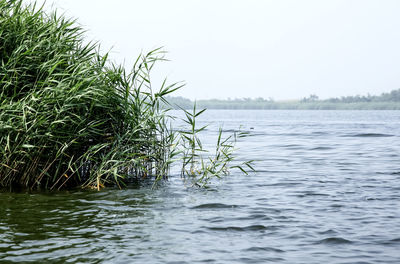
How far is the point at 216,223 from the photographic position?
823 centimetres

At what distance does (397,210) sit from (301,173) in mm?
5157

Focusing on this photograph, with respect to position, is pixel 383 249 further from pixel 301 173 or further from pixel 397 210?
pixel 301 173

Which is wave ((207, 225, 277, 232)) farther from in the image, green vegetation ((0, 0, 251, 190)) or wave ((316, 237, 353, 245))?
green vegetation ((0, 0, 251, 190))

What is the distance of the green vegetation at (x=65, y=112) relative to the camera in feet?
32.7

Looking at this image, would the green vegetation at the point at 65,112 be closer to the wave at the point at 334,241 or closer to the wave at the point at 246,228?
the wave at the point at 246,228

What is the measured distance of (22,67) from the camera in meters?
10.1

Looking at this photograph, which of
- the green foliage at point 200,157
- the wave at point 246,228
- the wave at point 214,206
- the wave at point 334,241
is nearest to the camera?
the wave at point 334,241

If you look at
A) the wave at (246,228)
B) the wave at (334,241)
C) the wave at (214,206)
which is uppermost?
the wave at (214,206)

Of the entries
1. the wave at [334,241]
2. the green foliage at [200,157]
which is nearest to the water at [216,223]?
the wave at [334,241]

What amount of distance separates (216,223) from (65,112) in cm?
401

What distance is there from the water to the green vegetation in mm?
628

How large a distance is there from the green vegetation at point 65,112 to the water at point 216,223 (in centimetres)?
63

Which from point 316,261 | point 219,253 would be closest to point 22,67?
point 219,253

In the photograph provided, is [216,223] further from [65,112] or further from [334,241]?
[65,112]
